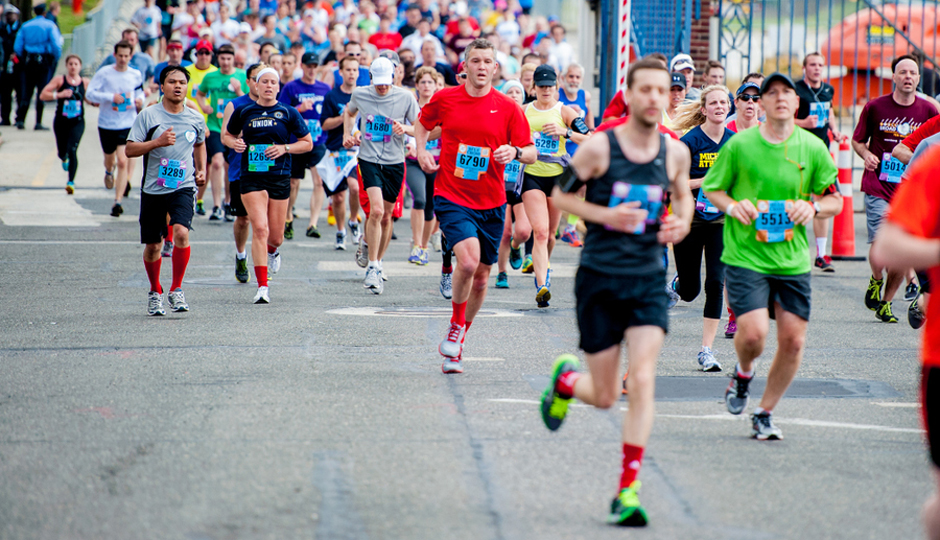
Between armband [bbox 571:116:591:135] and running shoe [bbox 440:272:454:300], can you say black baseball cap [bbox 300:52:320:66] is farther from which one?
armband [bbox 571:116:591:135]

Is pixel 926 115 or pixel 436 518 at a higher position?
pixel 926 115

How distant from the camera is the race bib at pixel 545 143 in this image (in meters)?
10.9

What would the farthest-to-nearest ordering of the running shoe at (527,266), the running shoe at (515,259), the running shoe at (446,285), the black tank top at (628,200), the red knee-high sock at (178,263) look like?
the running shoe at (527,266)
the running shoe at (515,259)
the running shoe at (446,285)
the red knee-high sock at (178,263)
the black tank top at (628,200)

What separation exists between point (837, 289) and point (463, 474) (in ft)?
24.0

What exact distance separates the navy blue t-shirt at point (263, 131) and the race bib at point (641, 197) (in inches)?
228

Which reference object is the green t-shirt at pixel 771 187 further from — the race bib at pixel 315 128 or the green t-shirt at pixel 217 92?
the green t-shirt at pixel 217 92

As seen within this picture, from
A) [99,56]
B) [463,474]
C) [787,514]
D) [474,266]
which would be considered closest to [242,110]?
[474,266]

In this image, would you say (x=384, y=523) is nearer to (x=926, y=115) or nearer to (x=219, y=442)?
(x=219, y=442)

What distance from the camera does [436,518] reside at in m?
4.69

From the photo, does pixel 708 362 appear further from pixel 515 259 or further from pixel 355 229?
pixel 355 229

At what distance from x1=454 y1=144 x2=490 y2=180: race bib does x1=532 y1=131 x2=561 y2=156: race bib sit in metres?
3.22

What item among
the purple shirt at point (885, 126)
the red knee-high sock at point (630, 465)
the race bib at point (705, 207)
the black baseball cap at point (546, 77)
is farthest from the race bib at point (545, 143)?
the red knee-high sock at point (630, 465)

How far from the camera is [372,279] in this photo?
10867 mm

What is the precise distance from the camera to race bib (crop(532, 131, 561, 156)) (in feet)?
35.9
